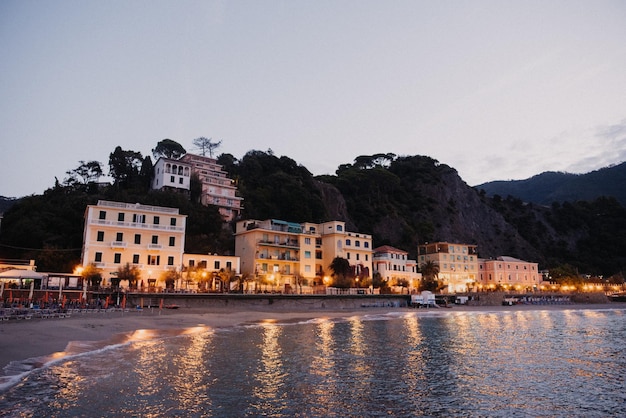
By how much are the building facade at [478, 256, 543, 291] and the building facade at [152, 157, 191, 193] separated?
61.9m

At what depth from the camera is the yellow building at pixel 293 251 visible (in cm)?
6138

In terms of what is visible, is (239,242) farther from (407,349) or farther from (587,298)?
(587,298)

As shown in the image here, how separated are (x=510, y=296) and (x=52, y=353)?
80.8 metres

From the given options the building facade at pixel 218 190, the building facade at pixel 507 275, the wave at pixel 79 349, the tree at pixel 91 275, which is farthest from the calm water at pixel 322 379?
the building facade at pixel 507 275

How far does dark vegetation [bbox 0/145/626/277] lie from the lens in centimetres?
5472

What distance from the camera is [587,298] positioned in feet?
303

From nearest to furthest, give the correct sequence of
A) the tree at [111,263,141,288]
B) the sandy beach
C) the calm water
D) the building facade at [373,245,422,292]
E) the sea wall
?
the calm water → the sandy beach → the sea wall → the tree at [111,263,141,288] → the building facade at [373,245,422,292]

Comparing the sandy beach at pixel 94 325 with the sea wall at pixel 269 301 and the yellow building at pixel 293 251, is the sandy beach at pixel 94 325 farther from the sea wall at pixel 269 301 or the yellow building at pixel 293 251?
the yellow building at pixel 293 251

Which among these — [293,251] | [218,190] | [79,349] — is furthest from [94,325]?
[218,190]

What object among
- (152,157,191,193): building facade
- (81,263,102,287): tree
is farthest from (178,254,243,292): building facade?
(152,157,191,193): building facade

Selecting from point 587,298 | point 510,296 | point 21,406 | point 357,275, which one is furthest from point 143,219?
point 587,298

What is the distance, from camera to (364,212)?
333 feet

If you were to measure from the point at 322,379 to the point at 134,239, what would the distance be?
3913cm

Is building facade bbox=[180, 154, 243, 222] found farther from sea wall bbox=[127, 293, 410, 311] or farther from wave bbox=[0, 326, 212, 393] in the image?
wave bbox=[0, 326, 212, 393]
